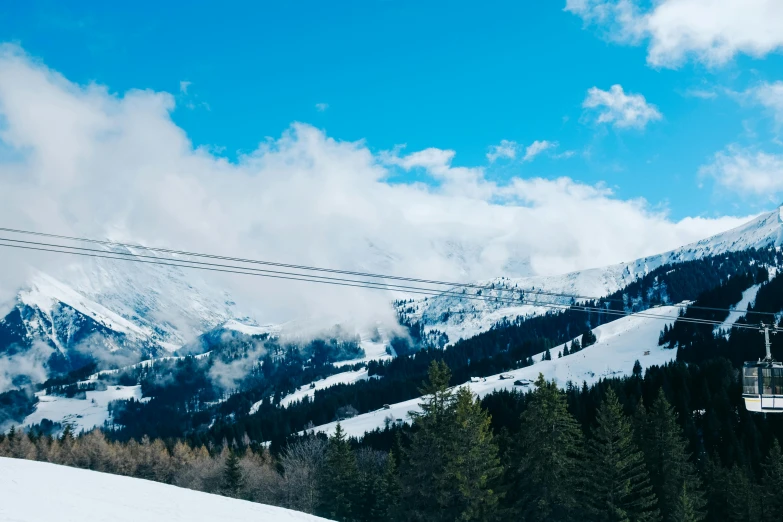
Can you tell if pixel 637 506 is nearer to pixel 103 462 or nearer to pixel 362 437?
pixel 103 462

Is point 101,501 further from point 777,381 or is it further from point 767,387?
point 777,381

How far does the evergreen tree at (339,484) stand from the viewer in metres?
71.1

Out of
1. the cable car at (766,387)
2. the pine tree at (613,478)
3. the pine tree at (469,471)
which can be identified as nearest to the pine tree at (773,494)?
the pine tree at (613,478)

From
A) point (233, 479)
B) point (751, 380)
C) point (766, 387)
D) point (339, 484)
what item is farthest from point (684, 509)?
point (233, 479)

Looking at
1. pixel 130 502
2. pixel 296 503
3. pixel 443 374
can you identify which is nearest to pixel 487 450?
pixel 443 374

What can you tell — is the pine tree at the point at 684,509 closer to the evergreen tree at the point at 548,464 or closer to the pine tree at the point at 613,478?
the pine tree at the point at 613,478

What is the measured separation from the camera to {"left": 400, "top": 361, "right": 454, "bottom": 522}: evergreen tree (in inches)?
1881

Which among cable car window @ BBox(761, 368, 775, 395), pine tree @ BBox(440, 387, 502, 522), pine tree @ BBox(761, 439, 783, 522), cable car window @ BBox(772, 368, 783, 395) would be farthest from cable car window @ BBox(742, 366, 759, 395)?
pine tree @ BBox(761, 439, 783, 522)

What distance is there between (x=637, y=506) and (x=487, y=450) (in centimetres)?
1253

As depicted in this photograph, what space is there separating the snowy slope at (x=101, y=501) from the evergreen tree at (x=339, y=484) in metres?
49.6

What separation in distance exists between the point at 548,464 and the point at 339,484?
1324 inches

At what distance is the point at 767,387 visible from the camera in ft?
105

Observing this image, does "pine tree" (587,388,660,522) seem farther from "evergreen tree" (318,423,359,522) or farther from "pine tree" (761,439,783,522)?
"evergreen tree" (318,423,359,522)

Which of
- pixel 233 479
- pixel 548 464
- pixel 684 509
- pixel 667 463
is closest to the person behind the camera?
pixel 548 464
